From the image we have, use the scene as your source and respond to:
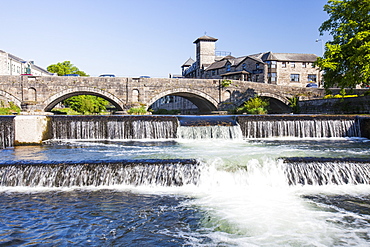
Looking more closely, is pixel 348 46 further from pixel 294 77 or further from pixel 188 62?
pixel 188 62

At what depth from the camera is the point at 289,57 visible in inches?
2377

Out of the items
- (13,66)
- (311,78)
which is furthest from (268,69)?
(13,66)

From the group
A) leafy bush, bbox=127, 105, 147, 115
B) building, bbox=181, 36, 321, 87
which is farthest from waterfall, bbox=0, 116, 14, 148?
building, bbox=181, 36, 321, 87

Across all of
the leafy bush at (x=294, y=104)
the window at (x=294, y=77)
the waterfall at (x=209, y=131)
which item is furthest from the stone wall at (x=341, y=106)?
the window at (x=294, y=77)

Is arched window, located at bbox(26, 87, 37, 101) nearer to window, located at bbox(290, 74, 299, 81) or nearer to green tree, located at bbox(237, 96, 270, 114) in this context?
green tree, located at bbox(237, 96, 270, 114)

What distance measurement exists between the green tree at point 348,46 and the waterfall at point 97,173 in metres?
17.5

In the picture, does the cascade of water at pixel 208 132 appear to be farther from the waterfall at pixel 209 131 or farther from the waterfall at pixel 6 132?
the waterfall at pixel 6 132

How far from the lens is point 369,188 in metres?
8.48

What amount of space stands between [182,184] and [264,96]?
33271 mm

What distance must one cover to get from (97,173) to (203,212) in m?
3.41

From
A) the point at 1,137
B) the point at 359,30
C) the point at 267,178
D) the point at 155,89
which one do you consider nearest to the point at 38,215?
the point at 267,178

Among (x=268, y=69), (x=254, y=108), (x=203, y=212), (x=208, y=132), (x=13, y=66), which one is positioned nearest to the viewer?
(x=203, y=212)

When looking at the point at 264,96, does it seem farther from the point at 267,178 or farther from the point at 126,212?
the point at 126,212

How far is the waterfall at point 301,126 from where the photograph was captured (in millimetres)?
18234
